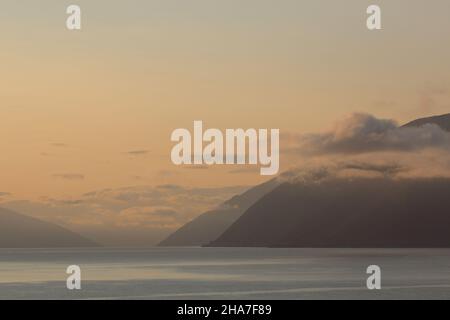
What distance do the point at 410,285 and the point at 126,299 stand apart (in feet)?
185

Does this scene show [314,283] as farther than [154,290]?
Yes

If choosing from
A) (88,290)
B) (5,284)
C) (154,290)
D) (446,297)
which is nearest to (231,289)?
(154,290)
